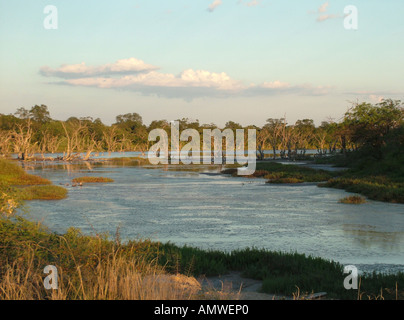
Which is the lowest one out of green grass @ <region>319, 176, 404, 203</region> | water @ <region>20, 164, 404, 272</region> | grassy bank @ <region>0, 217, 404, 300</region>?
water @ <region>20, 164, 404, 272</region>

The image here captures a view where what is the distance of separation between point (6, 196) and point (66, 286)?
10.4 ft

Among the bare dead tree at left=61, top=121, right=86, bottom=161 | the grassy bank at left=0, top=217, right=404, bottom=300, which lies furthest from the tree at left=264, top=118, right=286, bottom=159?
the grassy bank at left=0, top=217, right=404, bottom=300

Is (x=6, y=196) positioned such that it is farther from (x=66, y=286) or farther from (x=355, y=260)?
(x=355, y=260)

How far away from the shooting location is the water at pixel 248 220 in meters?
13.5

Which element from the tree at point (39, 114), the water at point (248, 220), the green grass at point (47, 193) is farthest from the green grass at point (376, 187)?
the tree at point (39, 114)

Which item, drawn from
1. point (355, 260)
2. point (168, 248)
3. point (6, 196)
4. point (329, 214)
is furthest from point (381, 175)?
point (6, 196)

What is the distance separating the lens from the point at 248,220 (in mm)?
18688

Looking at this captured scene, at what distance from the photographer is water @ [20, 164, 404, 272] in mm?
13469

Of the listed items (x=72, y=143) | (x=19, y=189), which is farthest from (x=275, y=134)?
(x=19, y=189)

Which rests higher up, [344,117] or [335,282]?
[344,117]

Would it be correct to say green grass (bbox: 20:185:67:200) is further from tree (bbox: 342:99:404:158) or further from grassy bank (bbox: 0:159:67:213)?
tree (bbox: 342:99:404:158)

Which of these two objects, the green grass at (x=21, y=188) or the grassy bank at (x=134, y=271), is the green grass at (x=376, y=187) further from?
the green grass at (x=21, y=188)

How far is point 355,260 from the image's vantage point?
11.6 meters

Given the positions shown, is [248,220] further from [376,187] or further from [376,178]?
[376,178]
